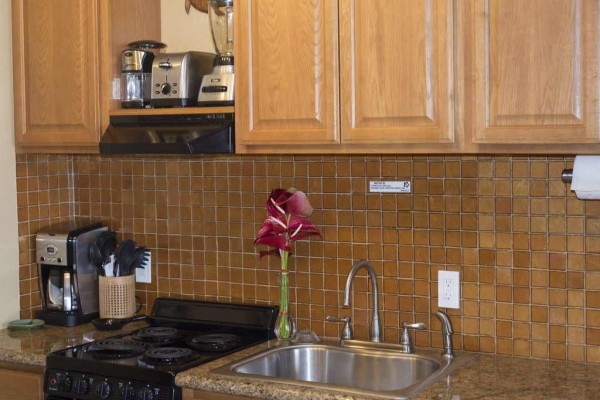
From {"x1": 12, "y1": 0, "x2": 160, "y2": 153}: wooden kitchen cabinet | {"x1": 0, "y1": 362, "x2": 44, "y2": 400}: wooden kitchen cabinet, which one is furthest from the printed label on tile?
{"x1": 0, "y1": 362, "x2": 44, "y2": 400}: wooden kitchen cabinet

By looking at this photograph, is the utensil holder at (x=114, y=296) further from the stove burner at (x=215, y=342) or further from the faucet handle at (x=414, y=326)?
the faucet handle at (x=414, y=326)

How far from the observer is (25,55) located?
3303 mm

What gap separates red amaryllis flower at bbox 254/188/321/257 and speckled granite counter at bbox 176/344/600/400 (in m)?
0.47

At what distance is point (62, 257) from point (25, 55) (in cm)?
75

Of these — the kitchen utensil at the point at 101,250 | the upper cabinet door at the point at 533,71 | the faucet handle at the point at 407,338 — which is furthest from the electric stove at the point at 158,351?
the upper cabinet door at the point at 533,71

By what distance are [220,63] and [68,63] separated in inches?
24.4

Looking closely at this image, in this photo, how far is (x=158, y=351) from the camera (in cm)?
290

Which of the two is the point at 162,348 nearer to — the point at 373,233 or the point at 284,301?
the point at 284,301

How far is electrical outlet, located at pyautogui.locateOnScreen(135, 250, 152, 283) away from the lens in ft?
11.5

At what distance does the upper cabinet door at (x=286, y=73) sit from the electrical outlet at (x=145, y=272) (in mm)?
833

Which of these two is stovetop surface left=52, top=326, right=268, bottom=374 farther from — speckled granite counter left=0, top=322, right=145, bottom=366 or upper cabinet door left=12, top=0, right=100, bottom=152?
upper cabinet door left=12, top=0, right=100, bottom=152

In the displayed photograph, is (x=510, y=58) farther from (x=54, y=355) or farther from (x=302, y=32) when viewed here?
(x=54, y=355)

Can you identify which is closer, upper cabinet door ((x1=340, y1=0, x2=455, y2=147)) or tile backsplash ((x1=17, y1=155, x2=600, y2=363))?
upper cabinet door ((x1=340, y1=0, x2=455, y2=147))

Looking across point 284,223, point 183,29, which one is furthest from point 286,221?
point 183,29
